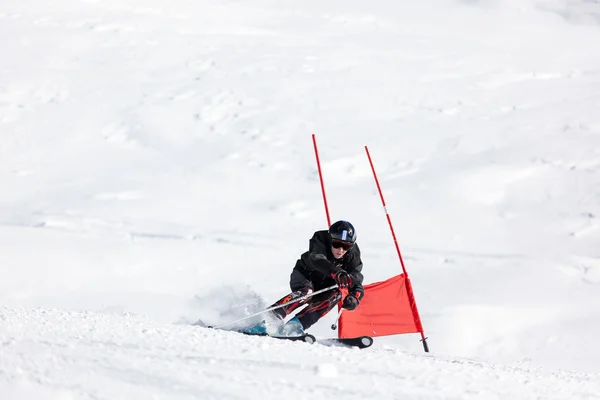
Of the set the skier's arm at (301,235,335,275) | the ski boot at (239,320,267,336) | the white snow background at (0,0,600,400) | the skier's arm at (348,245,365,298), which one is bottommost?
the white snow background at (0,0,600,400)

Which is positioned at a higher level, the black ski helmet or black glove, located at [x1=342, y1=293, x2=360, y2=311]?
the black ski helmet

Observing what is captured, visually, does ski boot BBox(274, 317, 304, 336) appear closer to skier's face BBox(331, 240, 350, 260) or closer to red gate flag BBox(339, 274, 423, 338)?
red gate flag BBox(339, 274, 423, 338)

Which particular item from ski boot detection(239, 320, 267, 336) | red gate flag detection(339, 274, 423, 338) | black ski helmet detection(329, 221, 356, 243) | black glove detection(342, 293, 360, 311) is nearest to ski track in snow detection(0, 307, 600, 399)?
ski boot detection(239, 320, 267, 336)

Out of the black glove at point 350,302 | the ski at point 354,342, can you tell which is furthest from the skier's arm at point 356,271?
the ski at point 354,342

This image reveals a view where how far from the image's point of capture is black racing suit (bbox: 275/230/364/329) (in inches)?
255

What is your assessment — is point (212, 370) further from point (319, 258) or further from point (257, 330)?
point (319, 258)

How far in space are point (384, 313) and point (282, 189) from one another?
6.31 m

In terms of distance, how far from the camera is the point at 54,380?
3875mm

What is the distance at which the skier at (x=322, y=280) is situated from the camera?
6270mm

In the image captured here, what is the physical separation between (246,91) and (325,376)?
13497 mm

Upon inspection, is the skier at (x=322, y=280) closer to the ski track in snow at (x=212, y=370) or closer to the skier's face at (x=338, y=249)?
the skier's face at (x=338, y=249)

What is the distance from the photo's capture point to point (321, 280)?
6.79m

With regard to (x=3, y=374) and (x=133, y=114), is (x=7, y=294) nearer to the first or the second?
(x=3, y=374)

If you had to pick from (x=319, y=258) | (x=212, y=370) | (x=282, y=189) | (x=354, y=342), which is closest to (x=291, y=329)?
(x=354, y=342)
